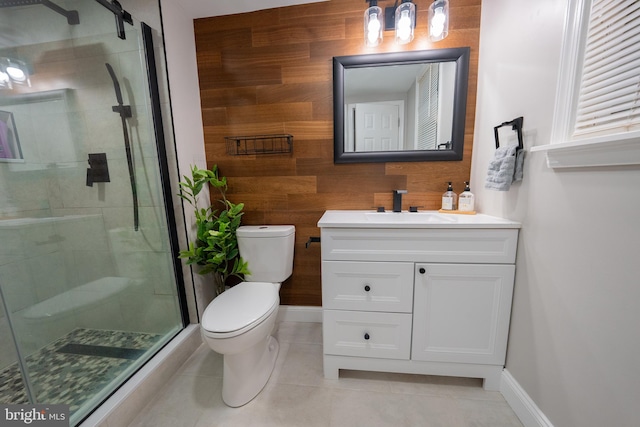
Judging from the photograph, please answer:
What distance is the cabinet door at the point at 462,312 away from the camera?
3.60 feet

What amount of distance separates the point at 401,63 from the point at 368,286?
4.42 ft

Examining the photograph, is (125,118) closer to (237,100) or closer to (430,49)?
(237,100)

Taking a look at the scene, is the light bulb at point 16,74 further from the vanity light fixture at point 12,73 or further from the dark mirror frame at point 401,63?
the dark mirror frame at point 401,63

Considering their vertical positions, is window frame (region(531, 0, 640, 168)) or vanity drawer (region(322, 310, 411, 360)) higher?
window frame (region(531, 0, 640, 168))

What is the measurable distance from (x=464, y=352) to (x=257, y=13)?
7.76ft

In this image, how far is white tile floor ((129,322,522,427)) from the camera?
105 centimetres

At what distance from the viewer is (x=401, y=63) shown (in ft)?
4.60

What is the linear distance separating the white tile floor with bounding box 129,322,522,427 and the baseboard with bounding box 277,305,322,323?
38 centimetres

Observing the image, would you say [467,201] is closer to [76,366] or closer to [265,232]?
[265,232]

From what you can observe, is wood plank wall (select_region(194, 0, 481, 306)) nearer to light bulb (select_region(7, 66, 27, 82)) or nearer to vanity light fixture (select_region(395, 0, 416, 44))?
vanity light fixture (select_region(395, 0, 416, 44))

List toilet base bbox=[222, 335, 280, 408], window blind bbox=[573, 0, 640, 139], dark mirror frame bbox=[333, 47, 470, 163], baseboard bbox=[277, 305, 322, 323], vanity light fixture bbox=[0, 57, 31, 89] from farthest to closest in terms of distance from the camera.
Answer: baseboard bbox=[277, 305, 322, 323], dark mirror frame bbox=[333, 47, 470, 163], toilet base bbox=[222, 335, 280, 408], vanity light fixture bbox=[0, 57, 31, 89], window blind bbox=[573, 0, 640, 139]

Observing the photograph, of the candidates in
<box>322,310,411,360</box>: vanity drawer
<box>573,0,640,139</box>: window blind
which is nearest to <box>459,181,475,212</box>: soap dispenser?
<box>573,0,640,139</box>: window blind

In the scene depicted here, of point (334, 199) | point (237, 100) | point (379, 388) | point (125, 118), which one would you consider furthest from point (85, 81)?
point (379, 388)

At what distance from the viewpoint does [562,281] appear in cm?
84
